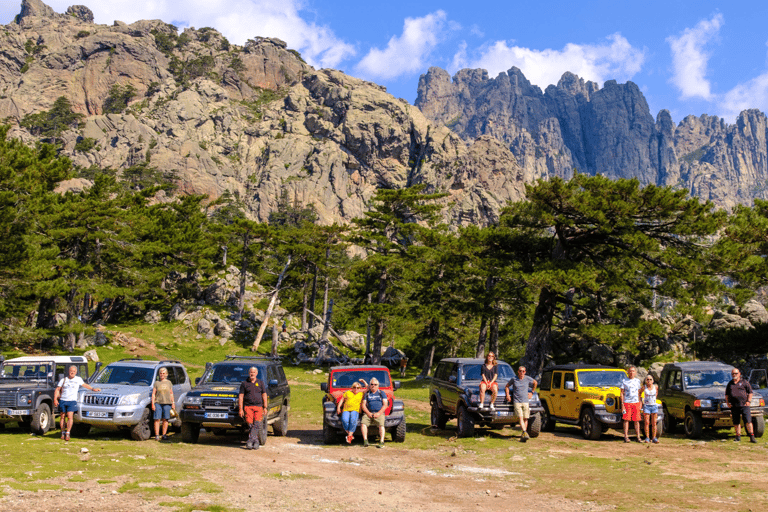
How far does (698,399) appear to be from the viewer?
14.7m

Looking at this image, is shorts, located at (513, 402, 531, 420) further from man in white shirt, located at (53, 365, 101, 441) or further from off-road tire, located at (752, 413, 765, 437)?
man in white shirt, located at (53, 365, 101, 441)

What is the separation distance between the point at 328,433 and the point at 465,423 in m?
3.53

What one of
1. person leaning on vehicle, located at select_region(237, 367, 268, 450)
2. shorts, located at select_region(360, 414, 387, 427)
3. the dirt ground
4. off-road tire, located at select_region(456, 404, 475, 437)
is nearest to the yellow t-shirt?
shorts, located at select_region(360, 414, 387, 427)

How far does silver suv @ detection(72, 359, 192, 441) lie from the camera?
12.9 meters

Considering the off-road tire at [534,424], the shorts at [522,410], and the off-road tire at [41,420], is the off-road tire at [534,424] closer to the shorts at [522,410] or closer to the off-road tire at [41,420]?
the shorts at [522,410]

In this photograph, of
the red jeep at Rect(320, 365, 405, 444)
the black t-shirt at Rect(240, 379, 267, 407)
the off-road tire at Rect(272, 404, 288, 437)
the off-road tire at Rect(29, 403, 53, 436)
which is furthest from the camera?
the off-road tire at Rect(272, 404, 288, 437)

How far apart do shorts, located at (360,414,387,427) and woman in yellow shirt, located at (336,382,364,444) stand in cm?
22

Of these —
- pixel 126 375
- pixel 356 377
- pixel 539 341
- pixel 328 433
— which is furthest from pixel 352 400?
pixel 539 341

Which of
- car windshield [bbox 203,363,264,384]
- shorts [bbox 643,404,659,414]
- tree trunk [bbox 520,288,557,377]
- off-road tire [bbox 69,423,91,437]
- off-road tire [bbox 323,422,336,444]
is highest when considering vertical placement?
tree trunk [bbox 520,288,557,377]

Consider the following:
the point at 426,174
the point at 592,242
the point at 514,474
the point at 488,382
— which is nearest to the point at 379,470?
the point at 514,474

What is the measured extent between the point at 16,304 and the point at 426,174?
128824 millimetres

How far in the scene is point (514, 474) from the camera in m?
10.2

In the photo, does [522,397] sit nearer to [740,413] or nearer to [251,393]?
[740,413]

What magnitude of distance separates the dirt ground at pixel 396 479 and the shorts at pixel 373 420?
56cm
